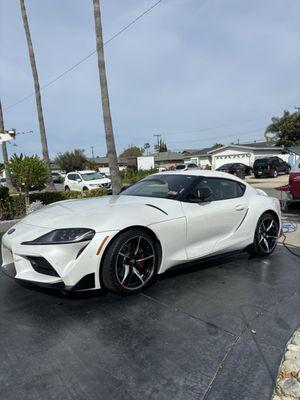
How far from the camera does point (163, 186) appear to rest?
4.76 m

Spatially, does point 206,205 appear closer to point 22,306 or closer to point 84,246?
point 84,246

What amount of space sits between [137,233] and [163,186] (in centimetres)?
116

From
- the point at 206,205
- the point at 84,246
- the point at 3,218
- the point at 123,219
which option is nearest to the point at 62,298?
the point at 84,246

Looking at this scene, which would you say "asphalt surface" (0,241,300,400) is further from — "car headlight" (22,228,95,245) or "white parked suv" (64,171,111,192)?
"white parked suv" (64,171,111,192)

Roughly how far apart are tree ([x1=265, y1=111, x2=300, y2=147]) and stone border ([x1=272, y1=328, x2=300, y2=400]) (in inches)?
1900

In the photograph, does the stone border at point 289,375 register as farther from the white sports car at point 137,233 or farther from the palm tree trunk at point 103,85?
the palm tree trunk at point 103,85

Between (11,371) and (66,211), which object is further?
(66,211)

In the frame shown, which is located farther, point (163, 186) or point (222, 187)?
point (222, 187)

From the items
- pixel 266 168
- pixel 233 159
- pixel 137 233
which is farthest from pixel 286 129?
pixel 137 233

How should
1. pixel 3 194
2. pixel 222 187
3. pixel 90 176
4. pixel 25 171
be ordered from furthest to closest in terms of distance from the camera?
1. pixel 90 176
2. pixel 25 171
3. pixel 3 194
4. pixel 222 187

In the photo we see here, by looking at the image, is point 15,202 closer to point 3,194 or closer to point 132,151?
point 3,194

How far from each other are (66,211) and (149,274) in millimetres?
1192

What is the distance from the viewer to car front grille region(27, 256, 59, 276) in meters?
3.42

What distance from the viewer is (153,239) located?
395 centimetres
